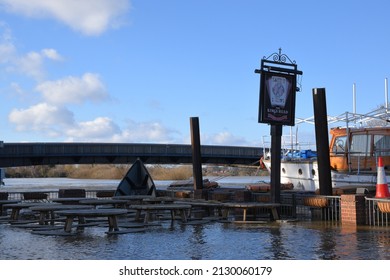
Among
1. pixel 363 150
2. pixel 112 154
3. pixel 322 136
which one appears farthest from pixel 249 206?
pixel 112 154

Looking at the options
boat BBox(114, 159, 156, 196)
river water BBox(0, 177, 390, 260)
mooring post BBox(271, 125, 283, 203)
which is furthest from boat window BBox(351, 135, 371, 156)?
river water BBox(0, 177, 390, 260)

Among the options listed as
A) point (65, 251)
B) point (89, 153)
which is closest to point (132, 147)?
point (89, 153)

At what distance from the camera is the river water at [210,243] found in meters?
11.5

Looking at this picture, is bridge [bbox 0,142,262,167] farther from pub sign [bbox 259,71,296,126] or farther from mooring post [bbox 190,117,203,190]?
pub sign [bbox 259,71,296,126]

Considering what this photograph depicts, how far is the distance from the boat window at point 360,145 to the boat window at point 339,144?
2.20ft

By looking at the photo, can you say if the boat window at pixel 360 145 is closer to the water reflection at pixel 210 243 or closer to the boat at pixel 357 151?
the boat at pixel 357 151

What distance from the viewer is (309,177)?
35000mm

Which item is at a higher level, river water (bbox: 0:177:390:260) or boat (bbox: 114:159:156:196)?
boat (bbox: 114:159:156:196)

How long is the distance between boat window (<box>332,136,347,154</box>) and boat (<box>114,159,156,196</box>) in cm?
1115

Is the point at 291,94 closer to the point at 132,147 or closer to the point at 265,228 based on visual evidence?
the point at 265,228

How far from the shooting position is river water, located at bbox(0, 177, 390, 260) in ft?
37.7

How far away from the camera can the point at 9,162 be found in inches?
2131

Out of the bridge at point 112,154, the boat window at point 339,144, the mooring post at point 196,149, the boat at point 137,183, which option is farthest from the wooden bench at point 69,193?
the bridge at point 112,154

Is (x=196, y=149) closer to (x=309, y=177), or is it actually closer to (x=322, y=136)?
(x=322, y=136)
